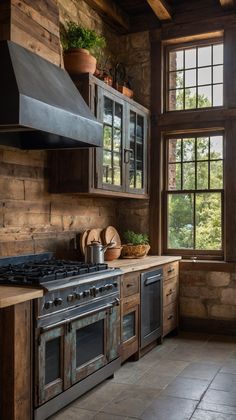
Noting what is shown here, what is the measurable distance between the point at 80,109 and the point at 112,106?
111cm

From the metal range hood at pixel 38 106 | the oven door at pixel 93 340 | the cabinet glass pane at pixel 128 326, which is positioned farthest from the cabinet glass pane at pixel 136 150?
the oven door at pixel 93 340

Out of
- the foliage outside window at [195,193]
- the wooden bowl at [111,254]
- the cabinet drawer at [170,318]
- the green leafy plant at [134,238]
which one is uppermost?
the foliage outside window at [195,193]

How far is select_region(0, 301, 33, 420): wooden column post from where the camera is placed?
8.33 feet

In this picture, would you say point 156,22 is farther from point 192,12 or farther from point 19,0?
point 19,0

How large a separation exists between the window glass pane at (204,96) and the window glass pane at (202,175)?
0.67 m

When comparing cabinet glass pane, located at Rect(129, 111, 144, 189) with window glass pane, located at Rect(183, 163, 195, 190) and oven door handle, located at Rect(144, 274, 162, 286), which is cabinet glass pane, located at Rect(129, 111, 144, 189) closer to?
window glass pane, located at Rect(183, 163, 195, 190)

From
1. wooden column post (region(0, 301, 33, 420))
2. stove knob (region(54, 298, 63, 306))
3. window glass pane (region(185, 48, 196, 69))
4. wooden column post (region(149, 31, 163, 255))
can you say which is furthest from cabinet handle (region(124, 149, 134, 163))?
wooden column post (region(0, 301, 33, 420))

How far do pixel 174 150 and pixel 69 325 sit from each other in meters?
2.95

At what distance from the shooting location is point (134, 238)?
4.96m

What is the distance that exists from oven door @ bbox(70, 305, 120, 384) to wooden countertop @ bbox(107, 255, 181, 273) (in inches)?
16.1

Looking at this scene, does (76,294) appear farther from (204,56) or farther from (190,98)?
(204,56)

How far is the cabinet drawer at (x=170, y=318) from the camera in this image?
472 cm

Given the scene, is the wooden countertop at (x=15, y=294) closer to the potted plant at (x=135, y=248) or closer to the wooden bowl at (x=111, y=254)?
the wooden bowl at (x=111, y=254)

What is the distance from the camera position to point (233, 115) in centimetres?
501
